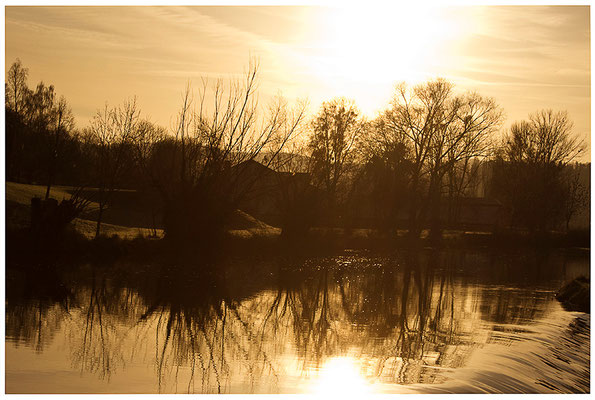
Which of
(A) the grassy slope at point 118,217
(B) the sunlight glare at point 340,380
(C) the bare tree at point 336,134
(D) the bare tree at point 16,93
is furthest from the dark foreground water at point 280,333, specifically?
(C) the bare tree at point 336,134

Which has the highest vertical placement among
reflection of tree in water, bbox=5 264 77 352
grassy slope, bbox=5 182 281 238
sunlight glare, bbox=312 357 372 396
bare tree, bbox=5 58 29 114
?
bare tree, bbox=5 58 29 114

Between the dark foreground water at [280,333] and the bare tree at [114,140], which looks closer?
the dark foreground water at [280,333]

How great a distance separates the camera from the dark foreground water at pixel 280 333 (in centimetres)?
1213

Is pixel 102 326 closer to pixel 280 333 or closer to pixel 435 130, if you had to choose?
pixel 280 333

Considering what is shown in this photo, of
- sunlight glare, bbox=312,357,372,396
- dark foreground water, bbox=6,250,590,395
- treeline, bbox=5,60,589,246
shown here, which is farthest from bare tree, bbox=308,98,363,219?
sunlight glare, bbox=312,357,372,396

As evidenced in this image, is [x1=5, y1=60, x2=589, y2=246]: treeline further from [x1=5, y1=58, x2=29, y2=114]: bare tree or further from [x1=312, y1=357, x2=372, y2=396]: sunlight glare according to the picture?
[x1=312, y1=357, x2=372, y2=396]: sunlight glare

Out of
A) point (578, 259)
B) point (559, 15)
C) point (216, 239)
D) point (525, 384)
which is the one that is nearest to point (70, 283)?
point (216, 239)

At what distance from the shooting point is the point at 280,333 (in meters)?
16.5

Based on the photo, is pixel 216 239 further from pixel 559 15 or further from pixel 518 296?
pixel 559 15

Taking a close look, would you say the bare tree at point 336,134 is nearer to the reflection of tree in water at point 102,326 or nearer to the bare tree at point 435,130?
the bare tree at point 435,130

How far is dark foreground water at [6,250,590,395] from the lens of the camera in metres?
12.1

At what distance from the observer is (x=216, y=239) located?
31.5 metres

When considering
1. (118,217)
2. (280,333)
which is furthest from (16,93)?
(280,333)

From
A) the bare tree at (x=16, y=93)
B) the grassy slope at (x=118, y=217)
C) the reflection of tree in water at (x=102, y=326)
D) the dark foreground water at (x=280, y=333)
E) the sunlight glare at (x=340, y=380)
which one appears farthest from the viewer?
the bare tree at (x=16, y=93)
